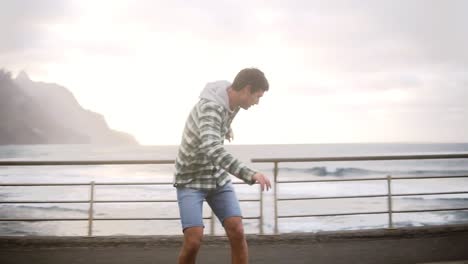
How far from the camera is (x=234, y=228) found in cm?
237

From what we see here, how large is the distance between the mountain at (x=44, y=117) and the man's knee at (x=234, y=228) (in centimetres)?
9888

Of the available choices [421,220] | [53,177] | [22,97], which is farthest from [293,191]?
[22,97]

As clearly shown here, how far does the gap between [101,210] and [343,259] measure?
13.4 meters

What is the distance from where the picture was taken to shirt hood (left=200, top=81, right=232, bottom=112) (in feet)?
7.57

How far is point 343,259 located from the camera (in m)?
3.93

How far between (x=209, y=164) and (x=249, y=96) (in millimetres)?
429

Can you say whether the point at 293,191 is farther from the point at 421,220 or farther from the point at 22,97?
the point at 22,97

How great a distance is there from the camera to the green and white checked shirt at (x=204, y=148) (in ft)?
7.13

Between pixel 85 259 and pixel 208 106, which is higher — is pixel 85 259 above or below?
below

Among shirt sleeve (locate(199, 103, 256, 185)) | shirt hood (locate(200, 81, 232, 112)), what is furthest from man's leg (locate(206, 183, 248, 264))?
shirt hood (locate(200, 81, 232, 112))

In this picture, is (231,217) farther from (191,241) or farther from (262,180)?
(262,180)

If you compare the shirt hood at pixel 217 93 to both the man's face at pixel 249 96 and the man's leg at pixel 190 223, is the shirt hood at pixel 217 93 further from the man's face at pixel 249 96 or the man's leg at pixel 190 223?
the man's leg at pixel 190 223

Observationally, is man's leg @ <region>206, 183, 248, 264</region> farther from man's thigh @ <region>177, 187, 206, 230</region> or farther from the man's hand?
the man's hand

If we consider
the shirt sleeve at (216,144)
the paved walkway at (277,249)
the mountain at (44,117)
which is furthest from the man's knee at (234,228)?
the mountain at (44,117)
